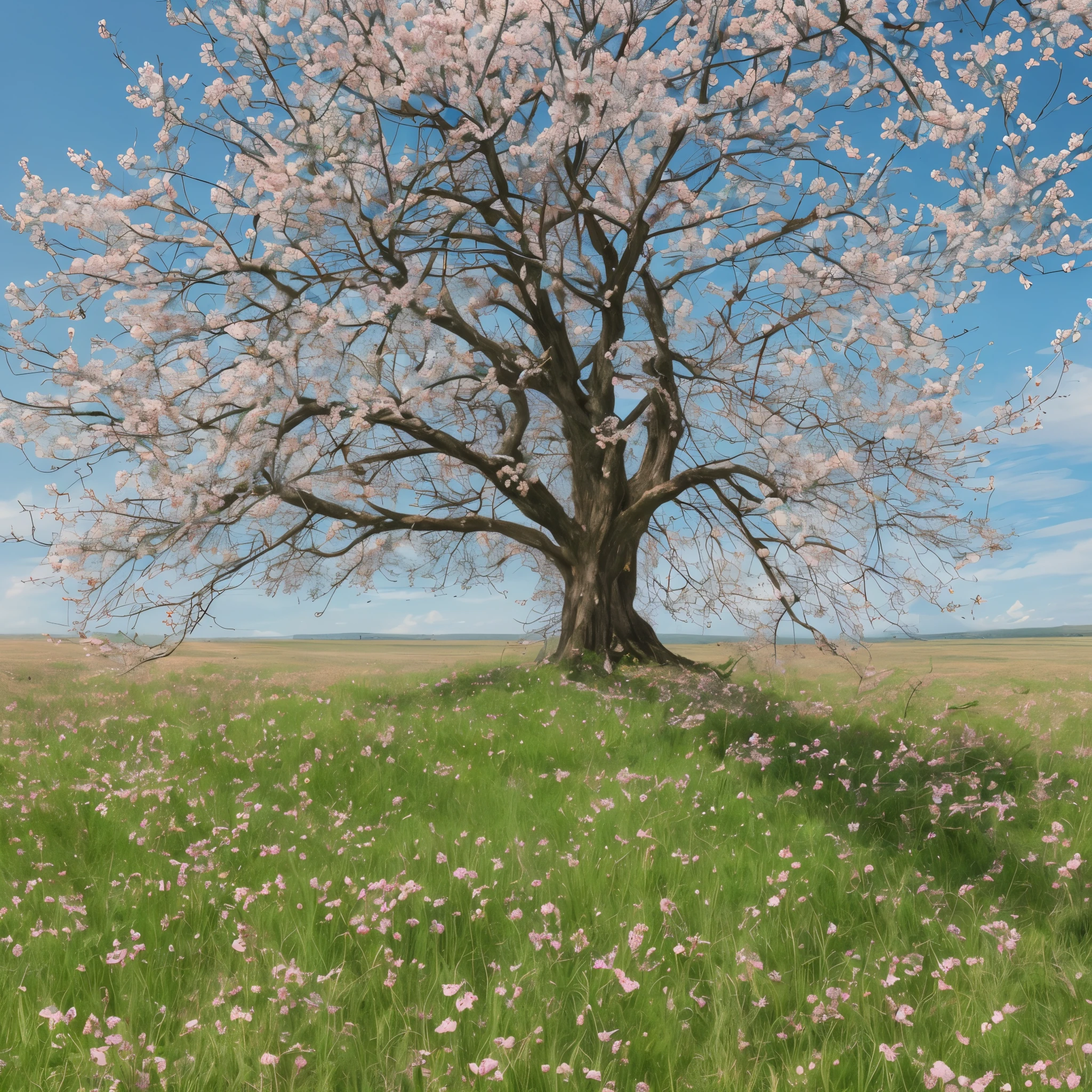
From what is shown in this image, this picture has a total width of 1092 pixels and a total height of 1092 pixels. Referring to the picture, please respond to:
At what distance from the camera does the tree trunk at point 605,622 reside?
14.1 metres

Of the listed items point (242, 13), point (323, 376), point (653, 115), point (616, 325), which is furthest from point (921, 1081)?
point (242, 13)

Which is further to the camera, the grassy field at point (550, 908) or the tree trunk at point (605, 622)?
the tree trunk at point (605, 622)

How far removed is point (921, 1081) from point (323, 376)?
1108cm

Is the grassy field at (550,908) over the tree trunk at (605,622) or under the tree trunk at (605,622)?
under

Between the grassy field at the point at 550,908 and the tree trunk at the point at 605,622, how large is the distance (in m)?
4.80

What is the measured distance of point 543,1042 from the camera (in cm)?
317

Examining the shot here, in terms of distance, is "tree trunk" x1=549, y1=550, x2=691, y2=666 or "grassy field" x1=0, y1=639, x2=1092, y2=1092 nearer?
"grassy field" x1=0, y1=639, x2=1092, y2=1092

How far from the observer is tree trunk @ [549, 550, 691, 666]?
554 inches

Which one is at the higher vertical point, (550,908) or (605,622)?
(605,622)

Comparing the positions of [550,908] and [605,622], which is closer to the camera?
[550,908]

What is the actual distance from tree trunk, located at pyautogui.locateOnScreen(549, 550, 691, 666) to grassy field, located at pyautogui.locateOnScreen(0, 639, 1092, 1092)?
15.8ft

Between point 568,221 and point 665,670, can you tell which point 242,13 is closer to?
point 568,221

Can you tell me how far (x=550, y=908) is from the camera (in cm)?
399

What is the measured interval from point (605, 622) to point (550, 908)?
409 inches
